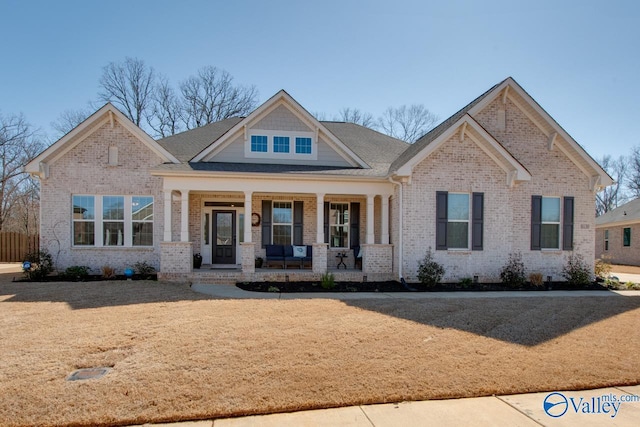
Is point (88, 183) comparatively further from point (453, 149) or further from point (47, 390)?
point (453, 149)

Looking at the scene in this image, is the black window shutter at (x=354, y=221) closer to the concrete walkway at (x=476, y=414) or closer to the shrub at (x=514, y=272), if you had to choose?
the shrub at (x=514, y=272)

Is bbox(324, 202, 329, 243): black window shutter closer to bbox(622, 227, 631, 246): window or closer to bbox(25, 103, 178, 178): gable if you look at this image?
bbox(25, 103, 178, 178): gable

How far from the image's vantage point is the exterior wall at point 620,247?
2495 cm

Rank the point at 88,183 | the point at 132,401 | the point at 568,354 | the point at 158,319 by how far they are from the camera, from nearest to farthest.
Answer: the point at 132,401 → the point at 568,354 → the point at 158,319 → the point at 88,183

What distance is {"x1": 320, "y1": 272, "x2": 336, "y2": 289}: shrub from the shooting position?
11656 mm

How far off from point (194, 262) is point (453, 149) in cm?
974

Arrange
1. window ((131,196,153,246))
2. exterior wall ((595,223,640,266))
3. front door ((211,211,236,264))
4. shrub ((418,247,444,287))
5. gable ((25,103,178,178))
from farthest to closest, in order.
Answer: exterior wall ((595,223,640,266)) → front door ((211,211,236,264)) → window ((131,196,153,246)) → gable ((25,103,178,178)) → shrub ((418,247,444,287))

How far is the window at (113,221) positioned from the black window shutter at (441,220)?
973 centimetres

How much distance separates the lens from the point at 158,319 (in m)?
7.34

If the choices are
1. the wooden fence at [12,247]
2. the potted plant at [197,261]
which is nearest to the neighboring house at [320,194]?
the potted plant at [197,261]

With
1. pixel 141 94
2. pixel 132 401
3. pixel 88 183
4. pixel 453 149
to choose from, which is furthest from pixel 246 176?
pixel 141 94

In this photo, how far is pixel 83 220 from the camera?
13.7 m

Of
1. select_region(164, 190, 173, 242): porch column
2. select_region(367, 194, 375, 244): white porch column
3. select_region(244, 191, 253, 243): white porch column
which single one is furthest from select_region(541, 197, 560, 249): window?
select_region(164, 190, 173, 242): porch column

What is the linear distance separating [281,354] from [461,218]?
9185 mm
